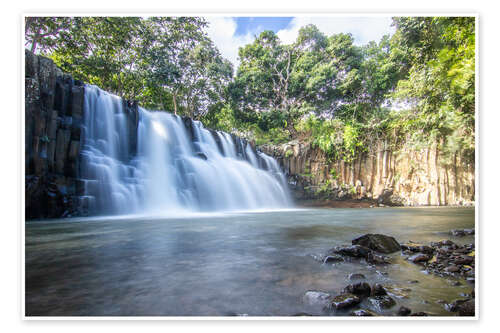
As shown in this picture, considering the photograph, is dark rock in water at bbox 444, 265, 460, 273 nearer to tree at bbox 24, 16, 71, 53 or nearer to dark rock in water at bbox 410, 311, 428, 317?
dark rock in water at bbox 410, 311, 428, 317

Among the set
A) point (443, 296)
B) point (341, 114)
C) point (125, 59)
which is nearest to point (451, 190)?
point (341, 114)

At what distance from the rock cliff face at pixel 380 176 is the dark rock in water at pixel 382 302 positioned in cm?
1010

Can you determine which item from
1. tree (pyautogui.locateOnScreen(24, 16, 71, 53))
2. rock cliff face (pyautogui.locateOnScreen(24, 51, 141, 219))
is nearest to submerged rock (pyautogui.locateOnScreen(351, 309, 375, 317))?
tree (pyautogui.locateOnScreen(24, 16, 71, 53))

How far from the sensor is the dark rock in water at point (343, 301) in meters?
1.01

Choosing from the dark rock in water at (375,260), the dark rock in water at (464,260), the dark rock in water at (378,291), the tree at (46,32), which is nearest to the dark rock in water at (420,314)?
the dark rock in water at (378,291)

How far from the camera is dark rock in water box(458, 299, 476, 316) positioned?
1.06 m

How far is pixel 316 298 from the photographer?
1.07 meters

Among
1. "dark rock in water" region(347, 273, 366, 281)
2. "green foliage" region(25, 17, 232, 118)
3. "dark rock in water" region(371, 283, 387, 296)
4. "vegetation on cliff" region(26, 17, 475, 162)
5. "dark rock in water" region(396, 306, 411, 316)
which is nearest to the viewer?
"dark rock in water" region(396, 306, 411, 316)

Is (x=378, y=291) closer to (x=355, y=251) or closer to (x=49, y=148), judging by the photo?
(x=355, y=251)

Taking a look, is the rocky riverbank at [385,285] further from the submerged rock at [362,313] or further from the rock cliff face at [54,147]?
the rock cliff face at [54,147]

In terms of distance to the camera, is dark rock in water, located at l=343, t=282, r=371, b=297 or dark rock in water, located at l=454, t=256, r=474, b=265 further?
dark rock in water, located at l=454, t=256, r=474, b=265
